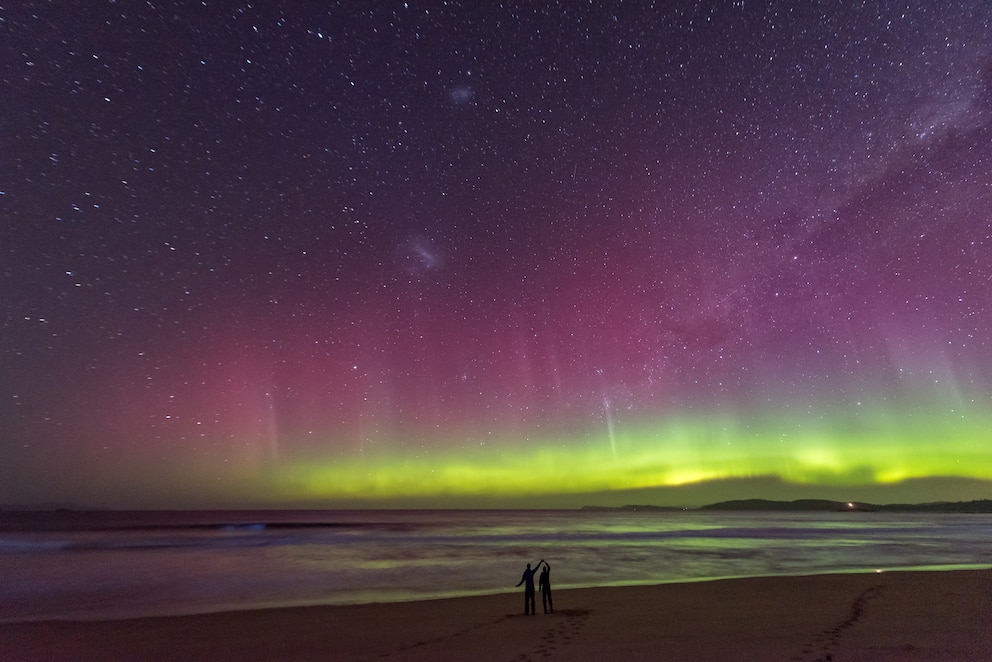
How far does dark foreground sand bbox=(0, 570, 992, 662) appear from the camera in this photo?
35.6 ft

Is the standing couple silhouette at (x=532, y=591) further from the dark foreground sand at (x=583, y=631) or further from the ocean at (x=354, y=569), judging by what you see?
the ocean at (x=354, y=569)

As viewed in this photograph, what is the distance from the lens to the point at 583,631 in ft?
42.3

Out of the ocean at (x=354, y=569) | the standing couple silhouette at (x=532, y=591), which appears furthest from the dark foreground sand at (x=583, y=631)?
the ocean at (x=354, y=569)

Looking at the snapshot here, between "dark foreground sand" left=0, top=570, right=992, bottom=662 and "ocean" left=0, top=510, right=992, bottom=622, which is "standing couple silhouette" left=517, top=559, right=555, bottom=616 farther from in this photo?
"ocean" left=0, top=510, right=992, bottom=622

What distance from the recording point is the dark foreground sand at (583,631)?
10859mm

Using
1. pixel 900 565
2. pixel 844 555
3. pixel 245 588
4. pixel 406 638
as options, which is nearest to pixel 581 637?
pixel 406 638

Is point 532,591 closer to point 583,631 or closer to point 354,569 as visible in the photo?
point 583,631

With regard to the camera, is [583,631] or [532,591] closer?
[583,631]

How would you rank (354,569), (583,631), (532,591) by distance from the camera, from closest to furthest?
(583,631) < (532,591) < (354,569)

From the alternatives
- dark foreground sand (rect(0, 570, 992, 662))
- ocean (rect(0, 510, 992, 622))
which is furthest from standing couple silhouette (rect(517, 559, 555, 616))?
→ ocean (rect(0, 510, 992, 622))

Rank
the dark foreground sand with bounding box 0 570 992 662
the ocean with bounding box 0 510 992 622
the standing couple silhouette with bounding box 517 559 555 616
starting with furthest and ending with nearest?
1. the ocean with bounding box 0 510 992 622
2. the standing couple silhouette with bounding box 517 559 555 616
3. the dark foreground sand with bounding box 0 570 992 662

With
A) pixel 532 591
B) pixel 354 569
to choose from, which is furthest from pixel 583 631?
pixel 354 569

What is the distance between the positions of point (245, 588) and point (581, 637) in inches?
638

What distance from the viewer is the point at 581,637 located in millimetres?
12219
